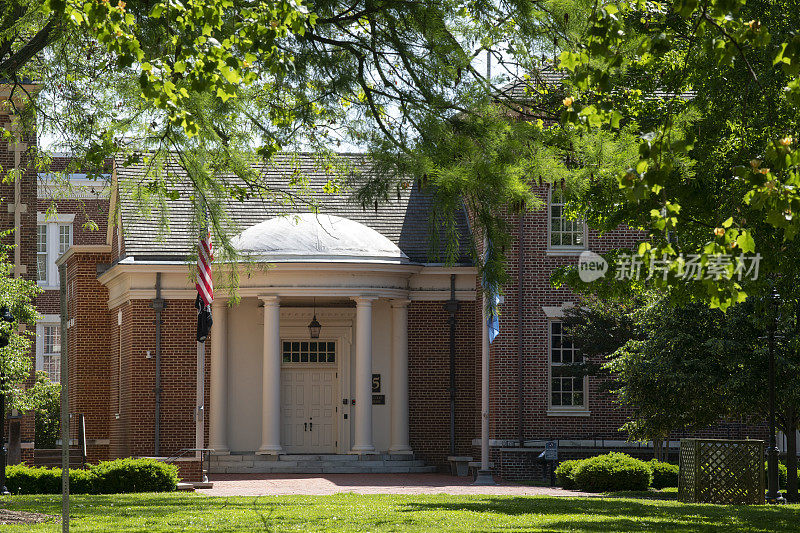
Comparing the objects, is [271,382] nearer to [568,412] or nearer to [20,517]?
[568,412]

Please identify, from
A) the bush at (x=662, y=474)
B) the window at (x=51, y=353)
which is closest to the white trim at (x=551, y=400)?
the bush at (x=662, y=474)

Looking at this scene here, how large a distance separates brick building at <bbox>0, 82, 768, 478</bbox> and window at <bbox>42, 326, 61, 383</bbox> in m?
10.7

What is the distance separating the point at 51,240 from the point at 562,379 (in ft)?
77.6

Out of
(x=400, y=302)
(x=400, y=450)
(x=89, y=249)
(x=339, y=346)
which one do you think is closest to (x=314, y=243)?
(x=400, y=302)

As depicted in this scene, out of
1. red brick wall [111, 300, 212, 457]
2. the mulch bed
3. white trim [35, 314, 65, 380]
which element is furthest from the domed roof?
white trim [35, 314, 65, 380]

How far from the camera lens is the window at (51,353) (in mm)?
39250

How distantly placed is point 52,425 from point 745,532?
2644 cm

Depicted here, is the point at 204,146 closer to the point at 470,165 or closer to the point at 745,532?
the point at 470,165

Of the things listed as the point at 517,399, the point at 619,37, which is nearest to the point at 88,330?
the point at 517,399

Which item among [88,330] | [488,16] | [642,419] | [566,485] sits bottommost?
[566,485]

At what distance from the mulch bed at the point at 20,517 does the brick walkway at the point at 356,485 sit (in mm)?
5659

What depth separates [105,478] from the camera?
19.4 m

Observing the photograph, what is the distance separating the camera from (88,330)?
99.8 feet

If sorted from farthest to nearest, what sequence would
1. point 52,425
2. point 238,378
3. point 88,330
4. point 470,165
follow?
point 52,425
point 88,330
point 238,378
point 470,165
